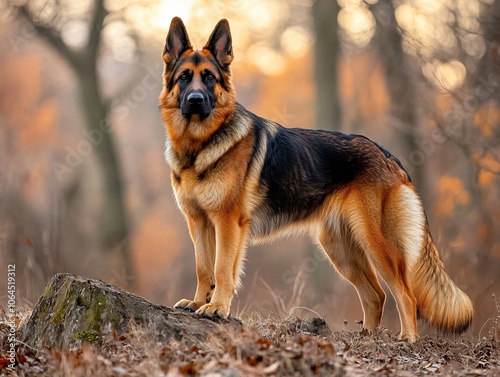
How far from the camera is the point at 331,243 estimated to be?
727 centimetres

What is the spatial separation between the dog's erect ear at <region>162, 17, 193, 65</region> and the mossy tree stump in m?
2.20

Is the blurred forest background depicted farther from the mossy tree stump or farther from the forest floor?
the forest floor

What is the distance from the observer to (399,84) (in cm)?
1464

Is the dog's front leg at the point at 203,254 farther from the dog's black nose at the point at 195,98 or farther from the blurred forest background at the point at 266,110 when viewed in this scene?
the blurred forest background at the point at 266,110

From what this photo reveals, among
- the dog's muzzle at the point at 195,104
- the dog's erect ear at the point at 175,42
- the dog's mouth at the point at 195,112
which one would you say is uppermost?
the dog's erect ear at the point at 175,42

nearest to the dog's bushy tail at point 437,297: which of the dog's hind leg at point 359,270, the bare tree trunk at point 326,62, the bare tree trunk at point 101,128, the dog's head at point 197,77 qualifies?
the dog's hind leg at point 359,270

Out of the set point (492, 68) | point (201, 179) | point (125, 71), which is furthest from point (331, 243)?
point (125, 71)

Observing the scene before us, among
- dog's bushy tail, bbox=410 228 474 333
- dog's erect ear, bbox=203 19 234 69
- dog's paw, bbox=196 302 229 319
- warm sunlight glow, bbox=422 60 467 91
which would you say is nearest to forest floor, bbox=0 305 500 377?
dog's paw, bbox=196 302 229 319

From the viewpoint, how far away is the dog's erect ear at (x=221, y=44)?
253 inches

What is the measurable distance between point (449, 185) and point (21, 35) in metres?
10.3

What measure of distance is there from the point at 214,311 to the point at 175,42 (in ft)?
8.23

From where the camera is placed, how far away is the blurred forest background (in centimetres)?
1127

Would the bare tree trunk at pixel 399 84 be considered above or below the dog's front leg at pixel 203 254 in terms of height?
above

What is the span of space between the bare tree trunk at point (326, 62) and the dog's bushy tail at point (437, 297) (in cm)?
801
